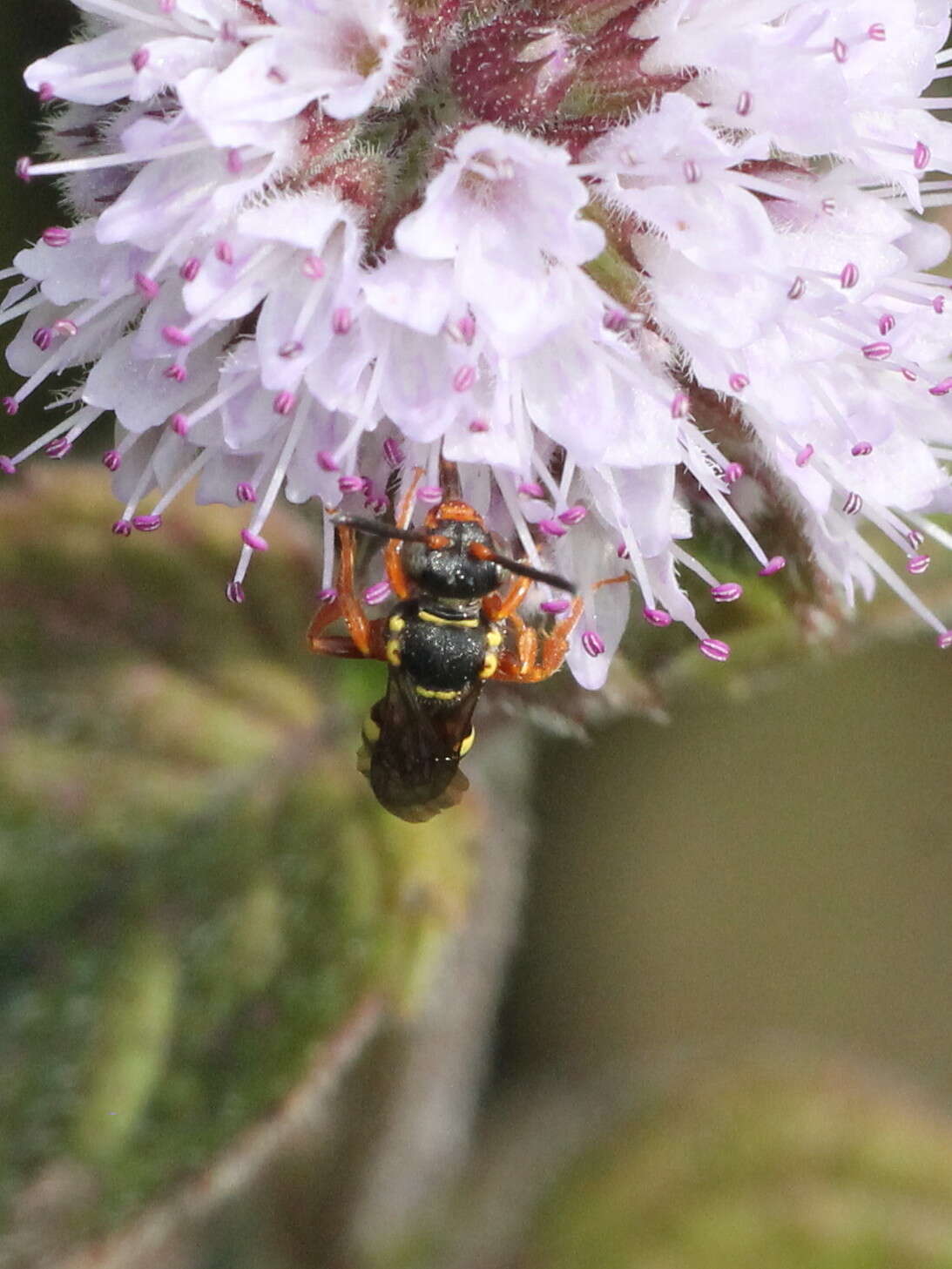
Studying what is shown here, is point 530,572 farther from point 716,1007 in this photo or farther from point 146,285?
point 716,1007

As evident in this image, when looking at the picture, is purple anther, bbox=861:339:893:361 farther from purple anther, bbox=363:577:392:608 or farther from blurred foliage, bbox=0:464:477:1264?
blurred foliage, bbox=0:464:477:1264

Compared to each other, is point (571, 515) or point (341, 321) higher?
point (341, 321)

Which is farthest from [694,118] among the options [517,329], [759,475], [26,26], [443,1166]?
[443,1166]

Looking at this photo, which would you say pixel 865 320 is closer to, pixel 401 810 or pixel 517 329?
pixel 517 329

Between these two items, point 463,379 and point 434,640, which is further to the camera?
point 434,640

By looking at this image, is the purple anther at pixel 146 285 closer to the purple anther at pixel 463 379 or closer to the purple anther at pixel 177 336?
the purple anther at pixel 177 336

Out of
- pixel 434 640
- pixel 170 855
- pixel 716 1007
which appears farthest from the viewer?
pixel 716 1007

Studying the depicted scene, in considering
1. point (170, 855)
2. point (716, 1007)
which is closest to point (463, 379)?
point (170, 855)

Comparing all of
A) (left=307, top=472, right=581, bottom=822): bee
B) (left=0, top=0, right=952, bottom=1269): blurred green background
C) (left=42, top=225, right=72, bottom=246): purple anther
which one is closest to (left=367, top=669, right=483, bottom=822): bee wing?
(left=307, top=472, right=581, bottom=822): bee

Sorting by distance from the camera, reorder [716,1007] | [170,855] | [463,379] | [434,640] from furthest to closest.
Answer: [716,1007], [170,855], [434,640], [463,379]
